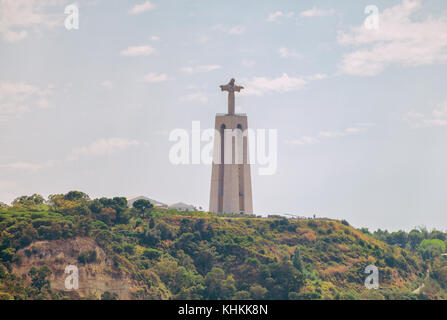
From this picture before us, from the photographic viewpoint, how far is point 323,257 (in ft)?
393

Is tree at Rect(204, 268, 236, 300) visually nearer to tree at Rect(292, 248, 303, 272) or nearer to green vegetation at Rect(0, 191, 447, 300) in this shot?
green vegetation at Rect(0, 191, 447, 300)

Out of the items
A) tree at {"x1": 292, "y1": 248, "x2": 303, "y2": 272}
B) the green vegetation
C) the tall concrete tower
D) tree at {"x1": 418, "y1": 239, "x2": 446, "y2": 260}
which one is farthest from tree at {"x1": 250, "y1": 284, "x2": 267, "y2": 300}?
tree at {"x1": 418, "y1": 239, "x2": 446, "y2": 260}

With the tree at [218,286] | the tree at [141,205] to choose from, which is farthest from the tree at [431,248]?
the tree at [141,205]

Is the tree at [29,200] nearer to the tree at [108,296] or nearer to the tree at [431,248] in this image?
the tree at [108,296]

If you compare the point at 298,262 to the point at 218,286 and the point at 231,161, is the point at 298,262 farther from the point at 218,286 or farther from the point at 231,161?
the point at 231,161

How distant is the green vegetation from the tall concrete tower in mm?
3753

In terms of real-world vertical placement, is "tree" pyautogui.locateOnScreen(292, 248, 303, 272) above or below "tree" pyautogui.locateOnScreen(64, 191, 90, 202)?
below

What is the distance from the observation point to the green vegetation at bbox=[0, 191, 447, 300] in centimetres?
10394

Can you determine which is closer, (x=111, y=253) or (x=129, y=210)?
(x=111, y=253)

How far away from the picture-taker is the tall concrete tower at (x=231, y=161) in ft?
415
